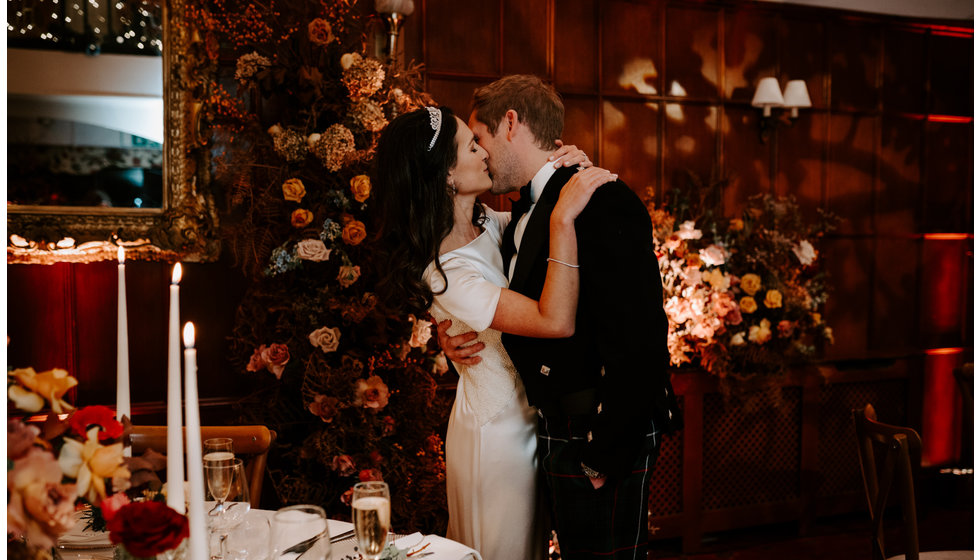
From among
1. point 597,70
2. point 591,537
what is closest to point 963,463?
point 597,70

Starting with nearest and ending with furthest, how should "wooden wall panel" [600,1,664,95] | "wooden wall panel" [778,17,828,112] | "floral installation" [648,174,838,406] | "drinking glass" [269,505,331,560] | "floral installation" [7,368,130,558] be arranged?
"floral installation" [7,368,130,558]
"drinking glass" [269,505,331,560]
"floral installation" [648,174,838,406]
"wooden wall panel" [600,1,664,95]
"wooden wall panel" [778,17,828,112]

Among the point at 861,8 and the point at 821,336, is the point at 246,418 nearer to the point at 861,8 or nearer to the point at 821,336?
the point at 821,336

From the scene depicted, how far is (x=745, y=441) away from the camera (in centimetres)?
382

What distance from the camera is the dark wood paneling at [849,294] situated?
14.0 feet

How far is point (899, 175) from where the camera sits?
4410 millimetres

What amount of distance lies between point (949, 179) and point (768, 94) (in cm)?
157

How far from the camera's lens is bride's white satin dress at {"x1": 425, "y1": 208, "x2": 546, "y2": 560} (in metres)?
1.98

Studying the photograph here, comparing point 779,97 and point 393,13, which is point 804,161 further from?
point 393,13

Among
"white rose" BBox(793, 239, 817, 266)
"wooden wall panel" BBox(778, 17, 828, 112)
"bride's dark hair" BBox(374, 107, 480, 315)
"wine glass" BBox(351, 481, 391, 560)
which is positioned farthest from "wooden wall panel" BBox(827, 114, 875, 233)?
"wine glass" BBox(351, 481, 391, 560)

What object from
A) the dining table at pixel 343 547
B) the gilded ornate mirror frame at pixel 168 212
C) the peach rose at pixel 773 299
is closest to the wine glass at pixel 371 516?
the dining table at pixel 343 547

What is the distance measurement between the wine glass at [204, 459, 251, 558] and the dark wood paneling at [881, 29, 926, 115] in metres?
4.35

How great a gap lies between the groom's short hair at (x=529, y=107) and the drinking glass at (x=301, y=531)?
4.25 feet

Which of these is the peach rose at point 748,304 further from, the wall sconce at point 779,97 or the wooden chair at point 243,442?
the wooden chair at point 243,442

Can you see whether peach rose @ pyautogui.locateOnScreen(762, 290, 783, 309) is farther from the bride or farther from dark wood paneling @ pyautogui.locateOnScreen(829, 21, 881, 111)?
the bride
